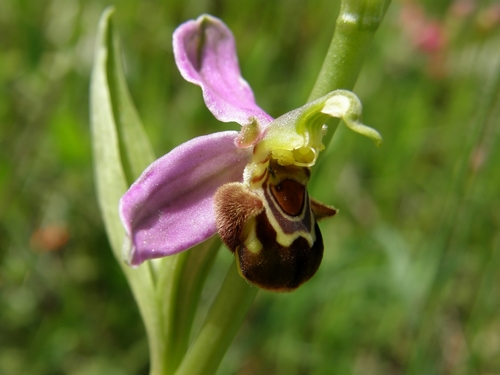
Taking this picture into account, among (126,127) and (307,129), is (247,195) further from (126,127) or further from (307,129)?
(126,127)

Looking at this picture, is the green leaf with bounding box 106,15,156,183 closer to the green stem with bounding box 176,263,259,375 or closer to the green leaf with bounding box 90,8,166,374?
the green leaf with bounding box 90,8,166,374

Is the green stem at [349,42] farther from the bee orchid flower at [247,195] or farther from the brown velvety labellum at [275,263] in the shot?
the brown velvety labellum at [275,263]

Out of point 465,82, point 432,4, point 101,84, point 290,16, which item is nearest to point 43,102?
point 101,84

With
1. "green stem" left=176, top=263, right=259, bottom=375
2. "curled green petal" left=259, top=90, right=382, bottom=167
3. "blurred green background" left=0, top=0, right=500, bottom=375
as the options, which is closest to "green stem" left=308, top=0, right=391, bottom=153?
"curled green petal" left=259, top=90, right=382, bottom=167

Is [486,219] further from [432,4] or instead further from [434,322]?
[432,4]

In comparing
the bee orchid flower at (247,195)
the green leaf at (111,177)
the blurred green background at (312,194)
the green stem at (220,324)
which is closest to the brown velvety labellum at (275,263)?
the bee orchid flower at (247,195)

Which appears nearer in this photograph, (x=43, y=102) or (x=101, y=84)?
(x=101, y=84)

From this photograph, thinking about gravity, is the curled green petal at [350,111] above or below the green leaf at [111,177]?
above
